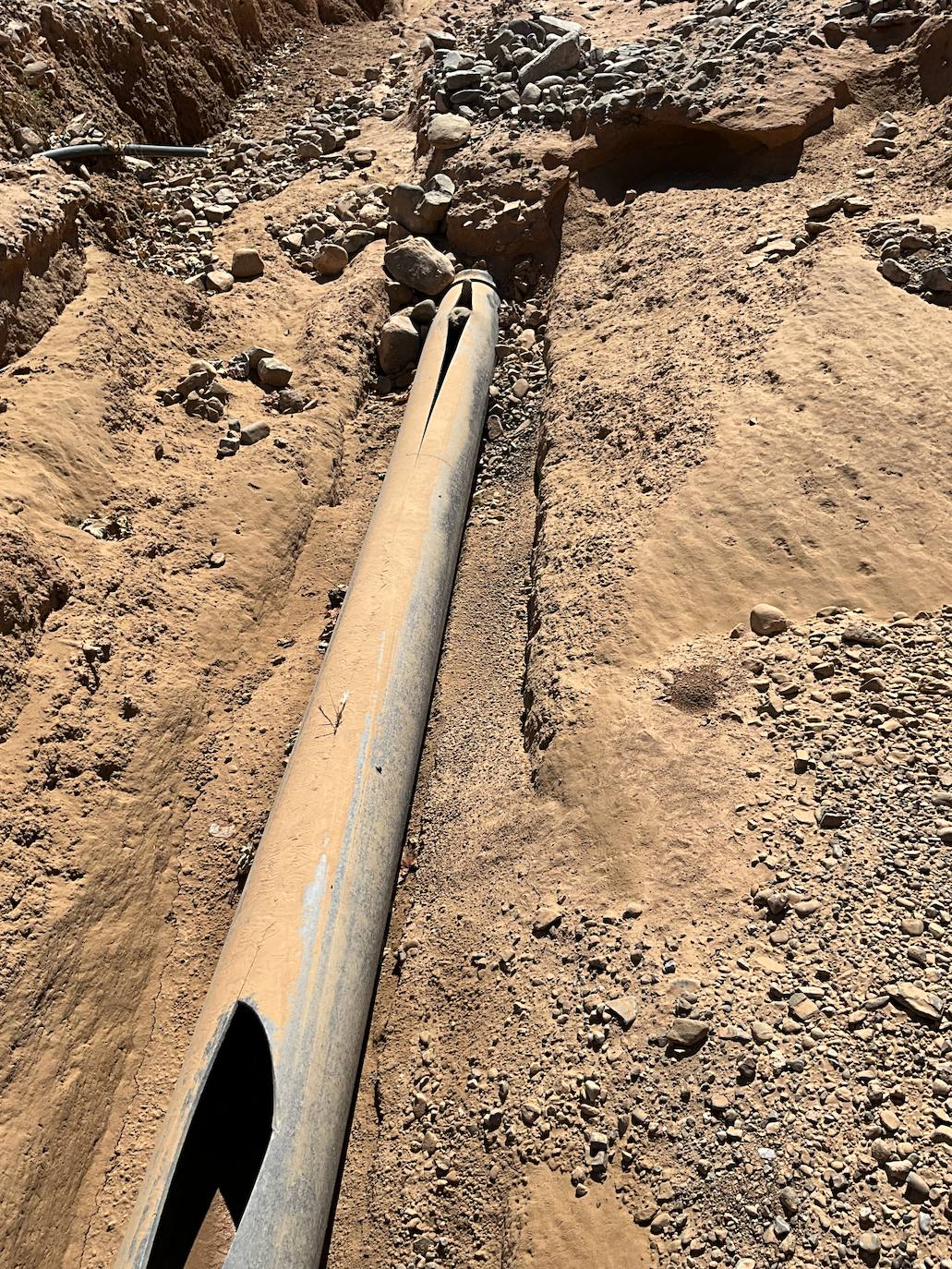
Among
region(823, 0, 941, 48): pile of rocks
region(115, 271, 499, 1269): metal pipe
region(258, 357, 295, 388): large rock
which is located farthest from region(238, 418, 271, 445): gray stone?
region(823, 0, 941, 48): pile of rocks

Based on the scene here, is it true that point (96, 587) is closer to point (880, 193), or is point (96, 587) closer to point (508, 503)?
point (508, 503)

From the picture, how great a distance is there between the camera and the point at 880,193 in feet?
18.7

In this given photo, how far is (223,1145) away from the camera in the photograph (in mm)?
3307

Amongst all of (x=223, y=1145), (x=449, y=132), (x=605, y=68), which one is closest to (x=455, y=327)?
Result: (x=449, y=132)

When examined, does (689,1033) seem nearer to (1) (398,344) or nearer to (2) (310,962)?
(2) (310,962)

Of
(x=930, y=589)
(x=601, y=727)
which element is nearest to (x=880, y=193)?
(x=930, y=589)

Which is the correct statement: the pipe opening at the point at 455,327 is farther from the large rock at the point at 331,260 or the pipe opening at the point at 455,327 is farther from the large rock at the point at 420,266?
the large rock at the point at 331,260

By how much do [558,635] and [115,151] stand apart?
6415mm

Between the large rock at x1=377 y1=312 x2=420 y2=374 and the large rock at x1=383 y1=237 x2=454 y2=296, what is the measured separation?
1.37ft

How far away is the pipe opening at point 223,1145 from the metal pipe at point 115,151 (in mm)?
6776

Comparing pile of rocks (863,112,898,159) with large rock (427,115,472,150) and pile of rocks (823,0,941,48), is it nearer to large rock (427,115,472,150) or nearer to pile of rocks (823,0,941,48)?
pile of rocks (823,0,941,48)

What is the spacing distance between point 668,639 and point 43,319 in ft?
15.6

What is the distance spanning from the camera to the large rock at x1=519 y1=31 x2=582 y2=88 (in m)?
7.81

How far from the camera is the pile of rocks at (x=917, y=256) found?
511 centimetres
